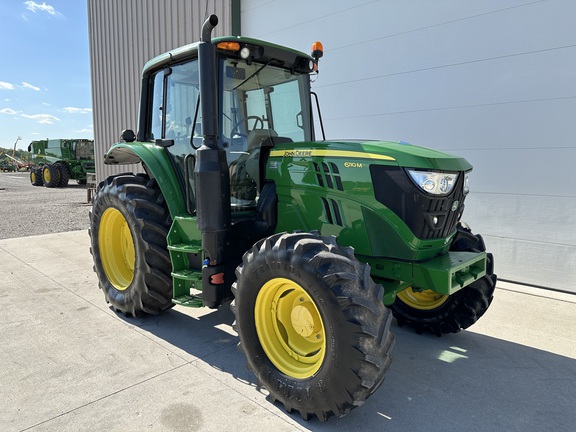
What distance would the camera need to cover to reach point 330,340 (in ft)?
7.25

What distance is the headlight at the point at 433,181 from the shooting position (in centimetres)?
255

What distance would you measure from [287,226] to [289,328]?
2.55ft

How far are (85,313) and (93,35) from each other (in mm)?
10061

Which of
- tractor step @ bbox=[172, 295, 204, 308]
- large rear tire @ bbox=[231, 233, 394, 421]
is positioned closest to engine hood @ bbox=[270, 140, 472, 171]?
large rear tire @ bbox=[231, 233, 394, 421]

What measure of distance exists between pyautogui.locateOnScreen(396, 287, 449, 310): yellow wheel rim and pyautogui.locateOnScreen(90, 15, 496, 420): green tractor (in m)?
0.01

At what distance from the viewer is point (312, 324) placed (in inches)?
98.2

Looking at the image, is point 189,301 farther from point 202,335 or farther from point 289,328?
point 289,328

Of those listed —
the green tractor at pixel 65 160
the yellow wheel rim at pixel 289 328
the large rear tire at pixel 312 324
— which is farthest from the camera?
the green tractor at pixel 65 160

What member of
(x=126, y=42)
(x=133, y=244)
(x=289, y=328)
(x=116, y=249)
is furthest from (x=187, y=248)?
(x=126, y=42)

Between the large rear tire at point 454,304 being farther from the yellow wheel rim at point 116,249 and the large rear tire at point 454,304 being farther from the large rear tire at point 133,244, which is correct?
the yellow wheel rim at point 116,249

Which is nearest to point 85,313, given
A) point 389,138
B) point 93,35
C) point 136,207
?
point 136,207

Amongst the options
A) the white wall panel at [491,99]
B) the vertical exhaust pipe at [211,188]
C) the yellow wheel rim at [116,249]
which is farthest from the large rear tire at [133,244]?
the white wall panel at [491,99]

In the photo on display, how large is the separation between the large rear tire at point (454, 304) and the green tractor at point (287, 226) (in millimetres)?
11

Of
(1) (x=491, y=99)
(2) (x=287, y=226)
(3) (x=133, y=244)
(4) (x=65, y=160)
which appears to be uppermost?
(1) (x=491, y=99)
